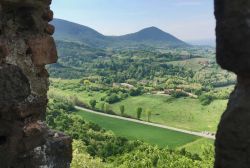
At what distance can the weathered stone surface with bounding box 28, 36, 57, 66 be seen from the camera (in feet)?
24.7

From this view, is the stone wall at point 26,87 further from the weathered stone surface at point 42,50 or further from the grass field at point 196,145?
the grass field at point 196,145

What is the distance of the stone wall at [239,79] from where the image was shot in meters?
5.56

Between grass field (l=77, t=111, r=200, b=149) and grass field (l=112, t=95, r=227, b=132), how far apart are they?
11.7 m

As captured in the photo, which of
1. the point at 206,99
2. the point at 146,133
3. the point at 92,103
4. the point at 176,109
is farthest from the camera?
the point at 206,99

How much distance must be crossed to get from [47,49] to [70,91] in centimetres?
18522

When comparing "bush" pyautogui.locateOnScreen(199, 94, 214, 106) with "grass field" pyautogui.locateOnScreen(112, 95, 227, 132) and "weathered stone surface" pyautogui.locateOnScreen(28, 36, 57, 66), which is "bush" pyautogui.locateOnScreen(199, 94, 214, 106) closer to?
"grass field" pyautogui.locateOnScreen(112, 95, 227, 132)

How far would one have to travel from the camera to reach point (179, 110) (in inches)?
6196

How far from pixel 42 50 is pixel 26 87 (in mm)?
1029

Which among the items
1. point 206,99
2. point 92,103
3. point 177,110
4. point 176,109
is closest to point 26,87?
point 177,110

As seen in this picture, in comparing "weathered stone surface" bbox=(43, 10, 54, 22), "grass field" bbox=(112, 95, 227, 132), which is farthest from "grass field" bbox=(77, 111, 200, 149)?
"weathered stone surface" bbox=(43, 10, 54, 22)

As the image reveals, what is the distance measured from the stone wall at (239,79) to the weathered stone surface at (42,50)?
10.5 ft

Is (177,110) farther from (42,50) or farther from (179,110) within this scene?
(42,50)

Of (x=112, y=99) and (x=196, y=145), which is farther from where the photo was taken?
(x=112, y=99)

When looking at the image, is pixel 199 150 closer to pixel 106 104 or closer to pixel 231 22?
pixel 106 104
